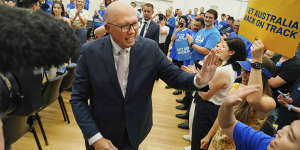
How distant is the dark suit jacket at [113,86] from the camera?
149 cm

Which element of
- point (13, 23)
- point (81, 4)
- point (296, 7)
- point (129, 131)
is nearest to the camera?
point (13, 23)

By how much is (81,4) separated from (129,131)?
411 cm

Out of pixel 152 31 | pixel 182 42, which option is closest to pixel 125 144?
pixel 152 31

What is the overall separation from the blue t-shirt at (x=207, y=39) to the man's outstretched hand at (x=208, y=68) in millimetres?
2454

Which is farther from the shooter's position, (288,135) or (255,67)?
(255,67)

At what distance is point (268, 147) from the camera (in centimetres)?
112

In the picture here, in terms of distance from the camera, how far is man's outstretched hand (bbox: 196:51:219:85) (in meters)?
1.33

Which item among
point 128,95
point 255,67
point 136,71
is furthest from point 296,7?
point 128,95

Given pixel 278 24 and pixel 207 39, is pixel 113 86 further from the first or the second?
pixel 207 39

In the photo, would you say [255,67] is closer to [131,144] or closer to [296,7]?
[296,7]

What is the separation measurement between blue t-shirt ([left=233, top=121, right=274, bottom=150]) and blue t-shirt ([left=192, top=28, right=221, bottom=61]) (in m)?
2.59

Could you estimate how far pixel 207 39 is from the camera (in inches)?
151

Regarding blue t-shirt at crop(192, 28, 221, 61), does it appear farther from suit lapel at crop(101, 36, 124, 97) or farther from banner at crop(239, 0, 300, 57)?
suit lapel at crop(101, 36, 124, 97)

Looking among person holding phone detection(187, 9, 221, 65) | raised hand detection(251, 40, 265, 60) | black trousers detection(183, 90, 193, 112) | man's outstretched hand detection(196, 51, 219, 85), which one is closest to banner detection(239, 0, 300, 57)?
raised hand detection(251, 40, 265, 60)
